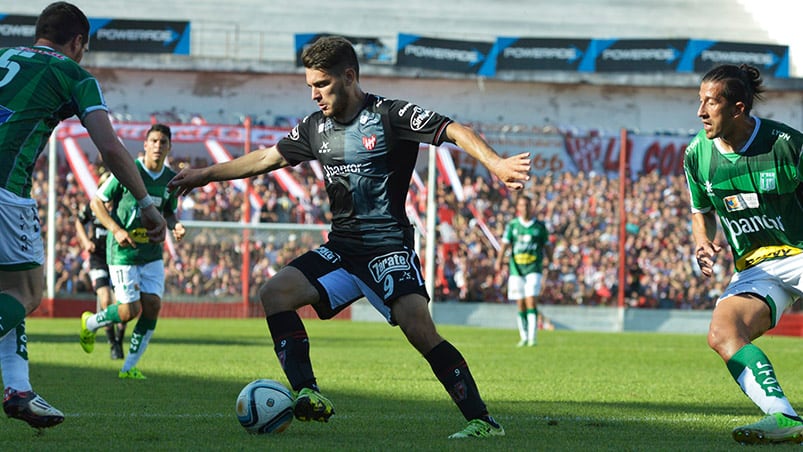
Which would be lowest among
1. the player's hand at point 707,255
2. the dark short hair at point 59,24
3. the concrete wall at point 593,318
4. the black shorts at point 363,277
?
the concrete wall at point 593,318

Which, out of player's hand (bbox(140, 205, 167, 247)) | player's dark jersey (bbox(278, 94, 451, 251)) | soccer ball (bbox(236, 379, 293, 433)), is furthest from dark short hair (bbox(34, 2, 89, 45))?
soccer ball (bbox(236, 379, 293, 433))

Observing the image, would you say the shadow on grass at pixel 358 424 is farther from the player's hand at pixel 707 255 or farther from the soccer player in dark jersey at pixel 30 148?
the player's hand at pixel 707 255

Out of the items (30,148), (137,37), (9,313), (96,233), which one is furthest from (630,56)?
(9,313)

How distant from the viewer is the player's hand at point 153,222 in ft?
21.1

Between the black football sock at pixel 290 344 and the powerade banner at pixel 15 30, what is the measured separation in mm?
28701

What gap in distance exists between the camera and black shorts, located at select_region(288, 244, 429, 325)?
269 inches

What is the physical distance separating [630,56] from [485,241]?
1007 cm

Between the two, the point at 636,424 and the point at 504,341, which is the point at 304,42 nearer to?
the point at 504,341

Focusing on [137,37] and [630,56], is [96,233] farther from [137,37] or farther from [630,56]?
[630,56]

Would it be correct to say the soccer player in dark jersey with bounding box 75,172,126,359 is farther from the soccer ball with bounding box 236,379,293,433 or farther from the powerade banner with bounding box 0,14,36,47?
the powerade banner with bounding box 0,14,36,47

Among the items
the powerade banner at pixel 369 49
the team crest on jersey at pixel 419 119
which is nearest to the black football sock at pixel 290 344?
the team crest on jersey at pixel 419 119

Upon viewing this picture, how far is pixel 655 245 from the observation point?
29.1 meters

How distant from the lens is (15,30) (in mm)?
33625

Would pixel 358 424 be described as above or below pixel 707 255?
below
